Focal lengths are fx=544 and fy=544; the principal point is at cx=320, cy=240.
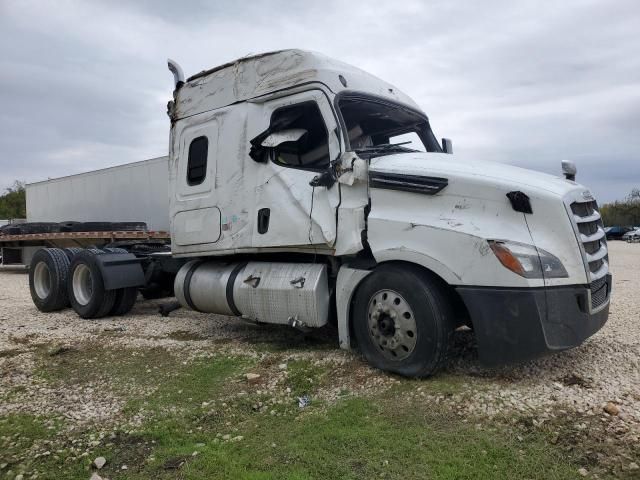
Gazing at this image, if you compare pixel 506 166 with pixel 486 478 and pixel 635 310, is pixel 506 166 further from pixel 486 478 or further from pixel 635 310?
pixel 635 310

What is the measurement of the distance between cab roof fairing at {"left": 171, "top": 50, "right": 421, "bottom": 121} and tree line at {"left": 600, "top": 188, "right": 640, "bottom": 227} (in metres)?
62.6

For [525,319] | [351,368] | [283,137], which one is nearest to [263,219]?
[283,137]

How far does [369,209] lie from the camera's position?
4.79 m

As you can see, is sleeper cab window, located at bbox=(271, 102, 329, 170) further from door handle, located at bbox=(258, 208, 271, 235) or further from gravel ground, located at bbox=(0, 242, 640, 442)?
gravel ground, located at bbox=(0, 242, 640, 442)

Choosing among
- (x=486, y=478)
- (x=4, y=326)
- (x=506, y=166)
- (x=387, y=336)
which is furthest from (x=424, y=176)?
(x=4, y=326)

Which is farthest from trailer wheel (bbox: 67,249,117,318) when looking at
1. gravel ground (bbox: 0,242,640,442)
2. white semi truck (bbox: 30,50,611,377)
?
gravel ground (bbox: 0,242,640,442)

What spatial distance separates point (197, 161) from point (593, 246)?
444 centimetres

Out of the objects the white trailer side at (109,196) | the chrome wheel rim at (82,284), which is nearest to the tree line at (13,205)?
the white trailer side at (109,196)

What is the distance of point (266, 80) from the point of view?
5.88 meters

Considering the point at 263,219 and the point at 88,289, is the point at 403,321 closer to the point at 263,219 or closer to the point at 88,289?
the point at 263,219

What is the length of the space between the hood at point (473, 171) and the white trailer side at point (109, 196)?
9702 millimetres

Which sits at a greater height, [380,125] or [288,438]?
[380,125]

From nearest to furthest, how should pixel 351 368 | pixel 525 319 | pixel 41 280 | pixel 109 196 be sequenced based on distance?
pixel 525 319 < pixel 351 368 < pixel 41 280 < pixel 109 196

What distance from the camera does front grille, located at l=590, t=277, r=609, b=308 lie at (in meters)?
4.18
